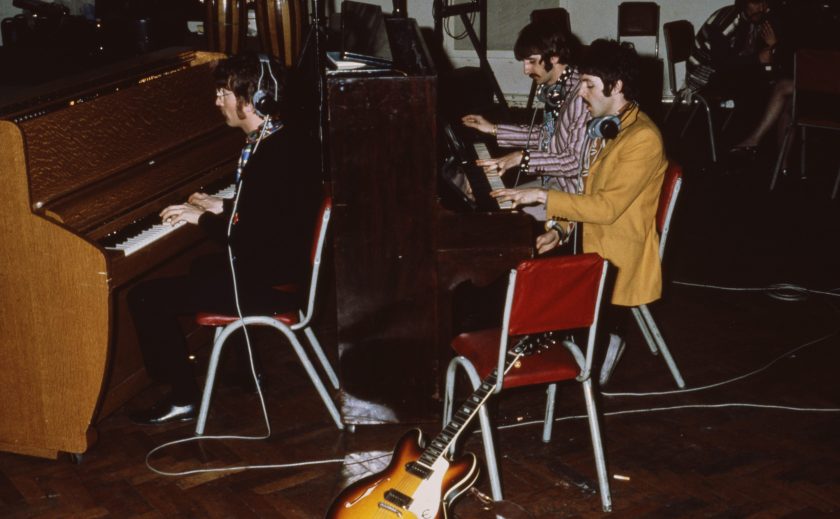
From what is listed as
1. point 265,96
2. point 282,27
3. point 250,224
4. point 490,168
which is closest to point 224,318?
point 250,224

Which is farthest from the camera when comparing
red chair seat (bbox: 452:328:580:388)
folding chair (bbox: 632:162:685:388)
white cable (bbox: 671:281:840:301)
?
white cable (bbox: 671:281:840:301)

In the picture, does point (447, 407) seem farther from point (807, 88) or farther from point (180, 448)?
point (807, 88)

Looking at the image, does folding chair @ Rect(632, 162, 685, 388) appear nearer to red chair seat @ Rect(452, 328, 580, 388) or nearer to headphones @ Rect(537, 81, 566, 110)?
headphones @ Rect(537, 81, 566, 110)

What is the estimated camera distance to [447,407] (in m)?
2.93

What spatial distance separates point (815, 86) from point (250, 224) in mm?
4297

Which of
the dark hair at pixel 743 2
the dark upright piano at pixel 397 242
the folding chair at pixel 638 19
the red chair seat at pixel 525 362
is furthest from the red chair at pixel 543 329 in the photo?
the folding chair at pixel 638 19

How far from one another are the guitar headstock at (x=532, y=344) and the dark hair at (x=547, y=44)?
1484 mm

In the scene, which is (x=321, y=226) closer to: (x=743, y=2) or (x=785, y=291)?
(x=785, y=291)

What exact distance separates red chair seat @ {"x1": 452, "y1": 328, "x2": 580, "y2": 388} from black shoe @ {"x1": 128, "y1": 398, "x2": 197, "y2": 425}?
3.57ft

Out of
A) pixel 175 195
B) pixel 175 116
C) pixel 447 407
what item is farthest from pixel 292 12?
pixel 447 407

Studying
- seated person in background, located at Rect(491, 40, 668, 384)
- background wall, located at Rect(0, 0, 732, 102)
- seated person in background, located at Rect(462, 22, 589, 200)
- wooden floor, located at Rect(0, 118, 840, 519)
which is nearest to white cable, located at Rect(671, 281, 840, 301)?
wooden floor, located at Rect(0, 118, 840, 519)

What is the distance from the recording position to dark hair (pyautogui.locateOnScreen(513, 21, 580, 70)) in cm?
382

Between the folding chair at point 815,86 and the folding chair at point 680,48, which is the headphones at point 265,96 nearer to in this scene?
the folding chair at point 815,86

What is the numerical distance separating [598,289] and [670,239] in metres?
2.91
